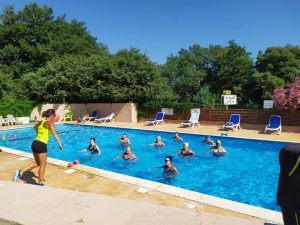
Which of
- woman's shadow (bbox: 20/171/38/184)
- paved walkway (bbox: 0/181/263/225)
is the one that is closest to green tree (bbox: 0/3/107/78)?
woman's shadow (bbox: 20/171/38/184)

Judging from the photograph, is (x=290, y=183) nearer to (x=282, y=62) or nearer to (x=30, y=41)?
(x=282, y=62)

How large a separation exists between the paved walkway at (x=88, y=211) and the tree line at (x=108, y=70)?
15.8 m

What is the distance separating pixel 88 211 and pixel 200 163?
7.42m

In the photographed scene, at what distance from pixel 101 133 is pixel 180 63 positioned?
35.6 metres

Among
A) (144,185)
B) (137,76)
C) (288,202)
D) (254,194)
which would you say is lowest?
(254,194)

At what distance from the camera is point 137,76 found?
2272 cm

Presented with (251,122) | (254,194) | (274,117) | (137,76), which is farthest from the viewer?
(137,76)

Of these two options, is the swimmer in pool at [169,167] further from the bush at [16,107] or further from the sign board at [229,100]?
the bush at [16,107]

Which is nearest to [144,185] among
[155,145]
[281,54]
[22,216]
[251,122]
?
[22,216]

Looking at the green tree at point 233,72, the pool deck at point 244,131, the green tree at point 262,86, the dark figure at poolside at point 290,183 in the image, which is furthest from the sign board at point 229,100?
the dark figure at poolside at point 290,183

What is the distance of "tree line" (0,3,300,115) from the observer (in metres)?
23.0

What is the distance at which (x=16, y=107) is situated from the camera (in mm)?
24328

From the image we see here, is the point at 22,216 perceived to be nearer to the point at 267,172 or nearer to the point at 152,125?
the point at 267,172

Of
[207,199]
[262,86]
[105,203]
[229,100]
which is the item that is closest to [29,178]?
[105,203]
